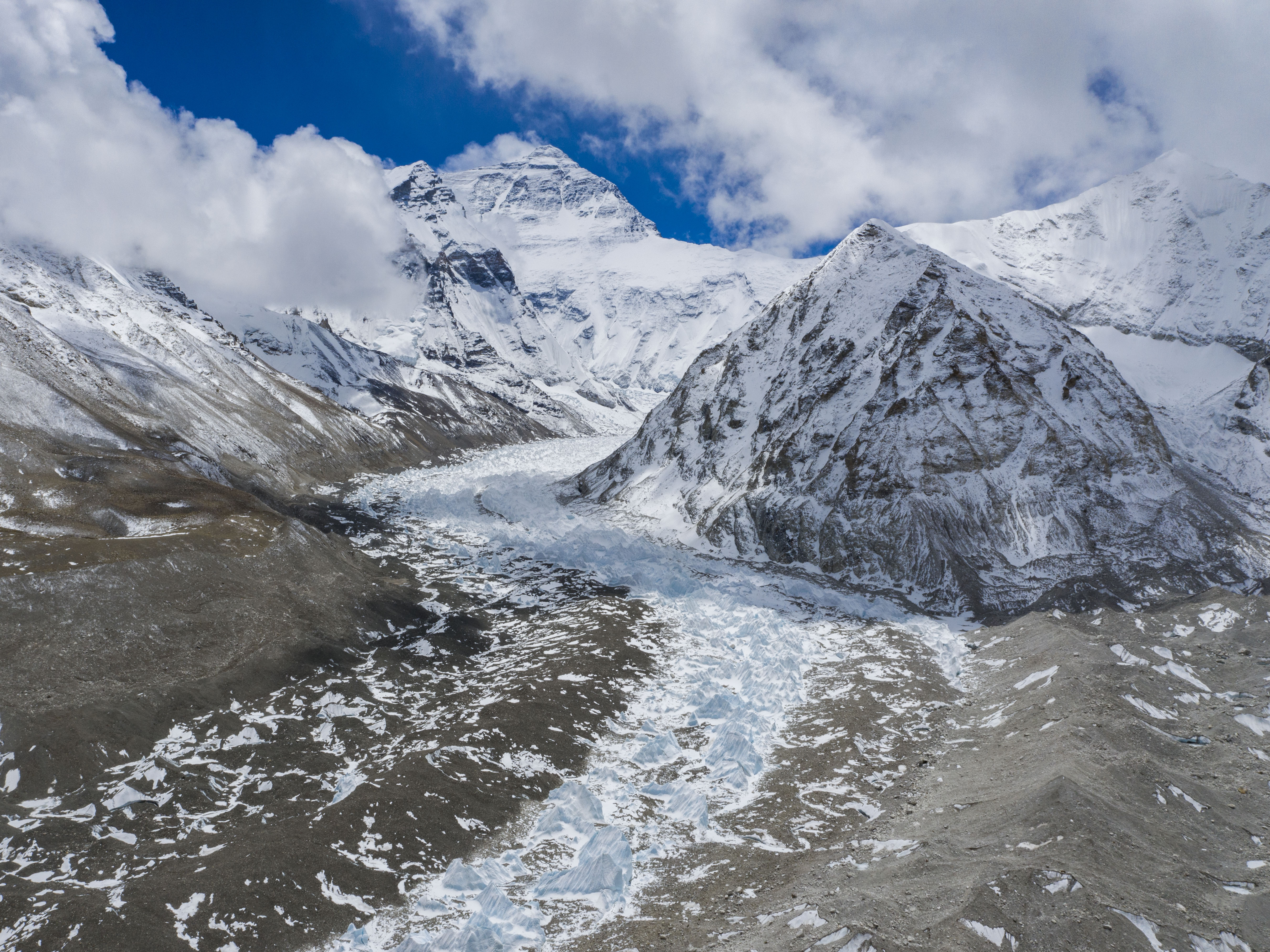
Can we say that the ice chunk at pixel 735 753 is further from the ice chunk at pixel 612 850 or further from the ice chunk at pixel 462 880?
the ice chunk at pixel 462 880

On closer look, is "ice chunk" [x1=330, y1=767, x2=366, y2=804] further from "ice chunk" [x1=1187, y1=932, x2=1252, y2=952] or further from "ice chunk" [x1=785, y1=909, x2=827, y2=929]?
"ice chunk" [x1=1187, y1=932, x2=1252, y2=952]

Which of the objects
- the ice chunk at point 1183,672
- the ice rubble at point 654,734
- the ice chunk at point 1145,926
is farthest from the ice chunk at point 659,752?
the ice chunk at point 1183,672

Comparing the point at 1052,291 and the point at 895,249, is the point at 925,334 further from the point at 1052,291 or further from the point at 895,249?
the point at 1052,291

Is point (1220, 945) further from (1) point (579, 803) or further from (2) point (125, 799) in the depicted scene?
(2) point (125, 799)

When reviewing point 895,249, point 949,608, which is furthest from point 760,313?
point 949,608

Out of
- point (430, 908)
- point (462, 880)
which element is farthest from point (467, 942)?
point (462, 880)

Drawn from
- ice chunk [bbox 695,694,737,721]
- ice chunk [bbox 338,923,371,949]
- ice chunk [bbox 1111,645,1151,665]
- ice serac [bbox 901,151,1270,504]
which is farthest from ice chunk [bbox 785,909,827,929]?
ice serac [bbox 901,151,1270,504]

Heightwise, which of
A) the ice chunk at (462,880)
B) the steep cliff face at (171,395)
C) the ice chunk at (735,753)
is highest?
the steep cliff face at (171,395)
